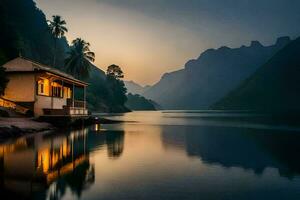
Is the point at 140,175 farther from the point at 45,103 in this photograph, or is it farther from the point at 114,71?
the point at 114,71

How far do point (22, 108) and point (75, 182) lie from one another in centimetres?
3047

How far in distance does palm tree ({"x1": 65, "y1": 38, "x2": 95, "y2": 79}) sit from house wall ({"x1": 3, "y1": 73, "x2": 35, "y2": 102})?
3586cm

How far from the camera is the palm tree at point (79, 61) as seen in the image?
249 feet

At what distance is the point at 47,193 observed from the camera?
1008 cm

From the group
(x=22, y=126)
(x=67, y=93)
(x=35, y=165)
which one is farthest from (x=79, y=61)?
(x=35, y=165)

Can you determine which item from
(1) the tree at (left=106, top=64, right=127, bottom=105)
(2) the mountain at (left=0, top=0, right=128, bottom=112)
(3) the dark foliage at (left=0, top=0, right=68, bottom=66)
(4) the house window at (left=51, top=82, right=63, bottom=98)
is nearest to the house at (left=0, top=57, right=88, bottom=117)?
(4) the house window at (left=51, top=82, right=63, bottom=98)

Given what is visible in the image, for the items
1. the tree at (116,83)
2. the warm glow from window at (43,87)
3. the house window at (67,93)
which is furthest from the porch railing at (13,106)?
the tree at (116,83)

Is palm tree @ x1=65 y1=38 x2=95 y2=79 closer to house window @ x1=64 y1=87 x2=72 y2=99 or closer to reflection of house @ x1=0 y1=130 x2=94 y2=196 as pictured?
house window @ x1=64 y1=87 x2=72 y2=99

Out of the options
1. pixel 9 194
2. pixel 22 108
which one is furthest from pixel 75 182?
pixel 22 108

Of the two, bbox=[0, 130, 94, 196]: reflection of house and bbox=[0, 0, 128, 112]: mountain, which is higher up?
bbox=[0, 0, 128, 112]: mountain

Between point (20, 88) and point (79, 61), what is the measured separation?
121ft

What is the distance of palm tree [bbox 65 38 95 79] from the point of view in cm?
7600

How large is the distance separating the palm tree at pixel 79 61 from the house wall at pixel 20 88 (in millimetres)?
35862

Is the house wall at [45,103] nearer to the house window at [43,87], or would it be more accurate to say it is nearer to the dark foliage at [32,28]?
the house window at [43,87]
